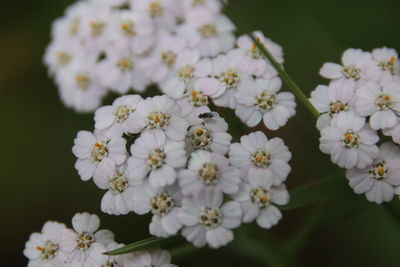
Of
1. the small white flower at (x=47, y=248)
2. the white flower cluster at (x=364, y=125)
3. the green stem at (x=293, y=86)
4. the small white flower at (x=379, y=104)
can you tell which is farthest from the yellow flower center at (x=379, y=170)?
the small white flower at (x=47, y=248)

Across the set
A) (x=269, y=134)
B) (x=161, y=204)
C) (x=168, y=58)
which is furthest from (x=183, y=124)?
(x=269, y=134)

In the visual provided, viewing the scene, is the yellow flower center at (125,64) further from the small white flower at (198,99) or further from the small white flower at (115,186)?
the small white flower at (115,186)

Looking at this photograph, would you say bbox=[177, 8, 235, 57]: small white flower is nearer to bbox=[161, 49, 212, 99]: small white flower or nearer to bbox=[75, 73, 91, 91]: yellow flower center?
bbox=[161, 49, 212, 99]: small white flower

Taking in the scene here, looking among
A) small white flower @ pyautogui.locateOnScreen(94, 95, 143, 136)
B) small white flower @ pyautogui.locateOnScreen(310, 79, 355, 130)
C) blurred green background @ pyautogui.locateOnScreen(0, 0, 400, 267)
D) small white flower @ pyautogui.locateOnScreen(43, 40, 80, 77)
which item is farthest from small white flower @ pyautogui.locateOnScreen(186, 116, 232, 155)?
blurred green background @ pyautogui.locateOnScreen(0, 0, 400, 267)

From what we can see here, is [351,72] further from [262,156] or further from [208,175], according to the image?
[208,175]

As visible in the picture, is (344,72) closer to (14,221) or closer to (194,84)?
(194,84)

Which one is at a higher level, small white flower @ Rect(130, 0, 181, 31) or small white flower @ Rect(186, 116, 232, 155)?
small white flower @ Rect(130, 0, 181, 31)
